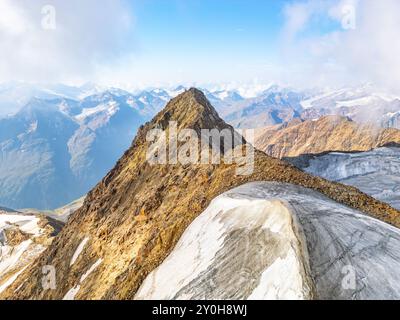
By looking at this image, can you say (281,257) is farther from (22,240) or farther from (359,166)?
(359,166)

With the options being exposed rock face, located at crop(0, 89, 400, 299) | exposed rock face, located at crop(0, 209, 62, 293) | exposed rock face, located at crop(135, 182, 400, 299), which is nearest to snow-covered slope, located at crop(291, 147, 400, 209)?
exposed rock face, located at crop(0, 89, 400, 299)

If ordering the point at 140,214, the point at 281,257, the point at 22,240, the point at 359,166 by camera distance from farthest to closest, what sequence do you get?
the point at 359,166 → the point at 22,240 → the point at 140,214 → the point at 281,257

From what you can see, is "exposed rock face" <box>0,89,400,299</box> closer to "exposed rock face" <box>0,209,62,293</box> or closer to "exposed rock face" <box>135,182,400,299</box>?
"exposed rock face" <box>135,182,400,299</box>

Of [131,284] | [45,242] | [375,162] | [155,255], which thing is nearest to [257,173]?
[155,255]

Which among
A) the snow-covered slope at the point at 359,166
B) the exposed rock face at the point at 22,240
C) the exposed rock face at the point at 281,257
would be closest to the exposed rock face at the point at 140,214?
the exposed rock face at the point at 281,257

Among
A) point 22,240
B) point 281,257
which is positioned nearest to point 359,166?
point 22,240
